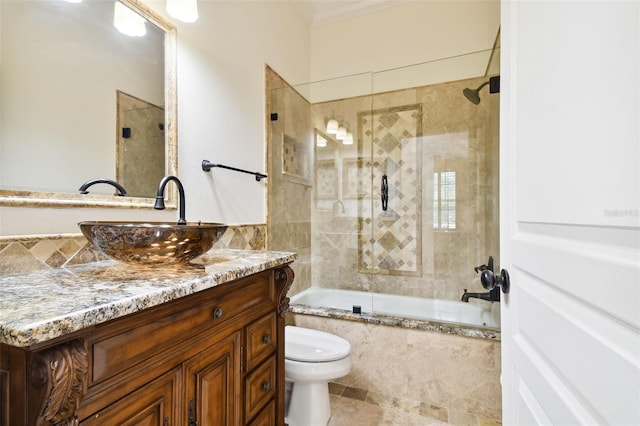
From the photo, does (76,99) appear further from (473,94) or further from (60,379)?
(473,94)

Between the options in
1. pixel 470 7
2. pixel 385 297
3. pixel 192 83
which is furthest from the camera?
pixel 385 297

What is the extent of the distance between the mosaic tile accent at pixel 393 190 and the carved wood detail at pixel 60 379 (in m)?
2.25

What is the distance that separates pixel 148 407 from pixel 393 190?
2234 millimetres

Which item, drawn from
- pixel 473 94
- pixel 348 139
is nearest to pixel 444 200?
pixel 473 94

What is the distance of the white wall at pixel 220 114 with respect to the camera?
3.82ft

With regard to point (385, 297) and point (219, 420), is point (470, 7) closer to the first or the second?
point (385, 297)

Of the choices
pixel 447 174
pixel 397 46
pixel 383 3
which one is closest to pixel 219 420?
pixel 447 174

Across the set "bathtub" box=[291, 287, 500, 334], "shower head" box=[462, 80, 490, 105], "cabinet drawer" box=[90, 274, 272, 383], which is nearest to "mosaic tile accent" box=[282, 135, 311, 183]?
"bathtub" box=[291, 287, 500, 334]

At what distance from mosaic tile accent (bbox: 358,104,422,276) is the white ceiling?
917 millimetres

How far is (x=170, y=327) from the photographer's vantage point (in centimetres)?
67

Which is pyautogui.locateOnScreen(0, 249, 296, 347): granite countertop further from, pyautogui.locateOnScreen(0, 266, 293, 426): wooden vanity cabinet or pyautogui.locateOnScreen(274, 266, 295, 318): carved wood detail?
pyautogui.locateOnScreen(274, 266, 295, 318): carved wood detail

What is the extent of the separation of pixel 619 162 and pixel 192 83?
5.10 feet

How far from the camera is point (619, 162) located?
43cm

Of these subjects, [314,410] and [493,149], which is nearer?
[314,410]
